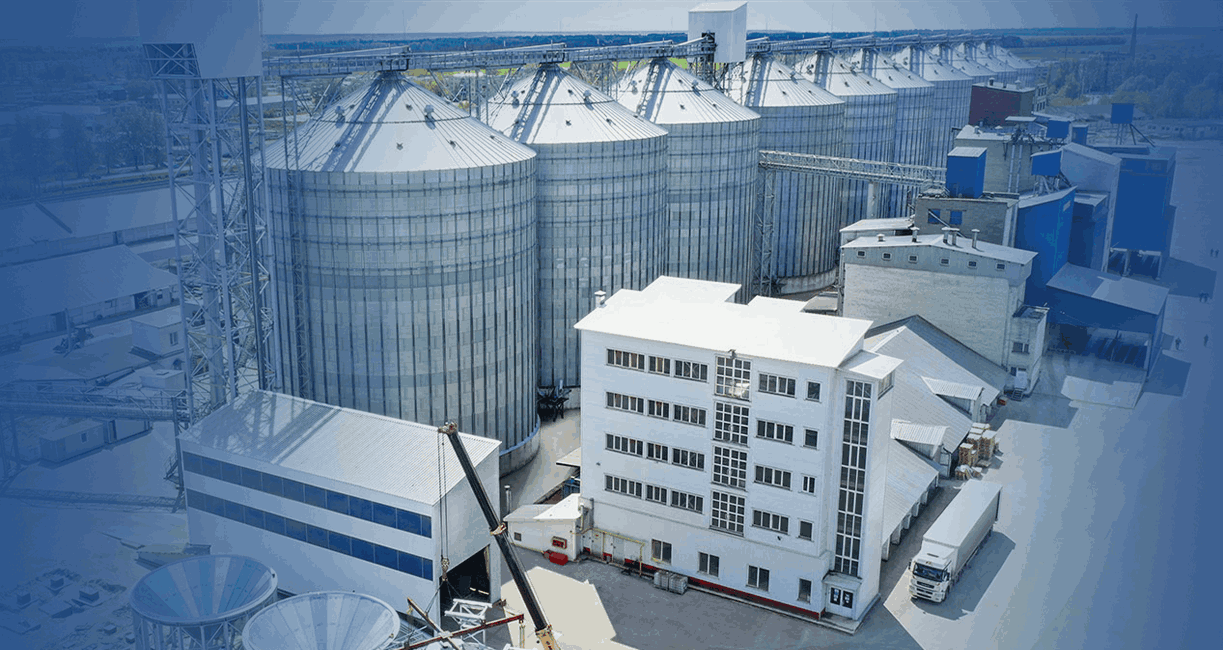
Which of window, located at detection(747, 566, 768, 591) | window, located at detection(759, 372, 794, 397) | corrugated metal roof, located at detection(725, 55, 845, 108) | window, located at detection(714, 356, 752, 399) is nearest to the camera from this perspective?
window, located at detection(759, 372, 794, 397)

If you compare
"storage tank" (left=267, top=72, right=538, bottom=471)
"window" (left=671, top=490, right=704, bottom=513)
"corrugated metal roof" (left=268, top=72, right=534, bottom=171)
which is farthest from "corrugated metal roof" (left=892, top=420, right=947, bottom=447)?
"corrugated metal roof" (left=268, top=72, right=534, bottom=171)

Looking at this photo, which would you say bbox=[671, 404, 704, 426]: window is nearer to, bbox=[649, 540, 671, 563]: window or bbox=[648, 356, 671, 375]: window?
bbox=[648, 356, 671, 375]: window

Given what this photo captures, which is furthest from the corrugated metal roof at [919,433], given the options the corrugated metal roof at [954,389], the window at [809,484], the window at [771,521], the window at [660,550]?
the window at [660,550]

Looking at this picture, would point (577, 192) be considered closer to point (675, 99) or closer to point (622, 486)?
point (675, 99)

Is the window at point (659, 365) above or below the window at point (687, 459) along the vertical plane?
above

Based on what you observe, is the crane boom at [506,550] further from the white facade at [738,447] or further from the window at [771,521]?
the window at [771,521]

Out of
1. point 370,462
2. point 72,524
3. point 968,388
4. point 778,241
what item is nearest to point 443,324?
point 370,462

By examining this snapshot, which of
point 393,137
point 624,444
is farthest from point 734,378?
point 393,137
